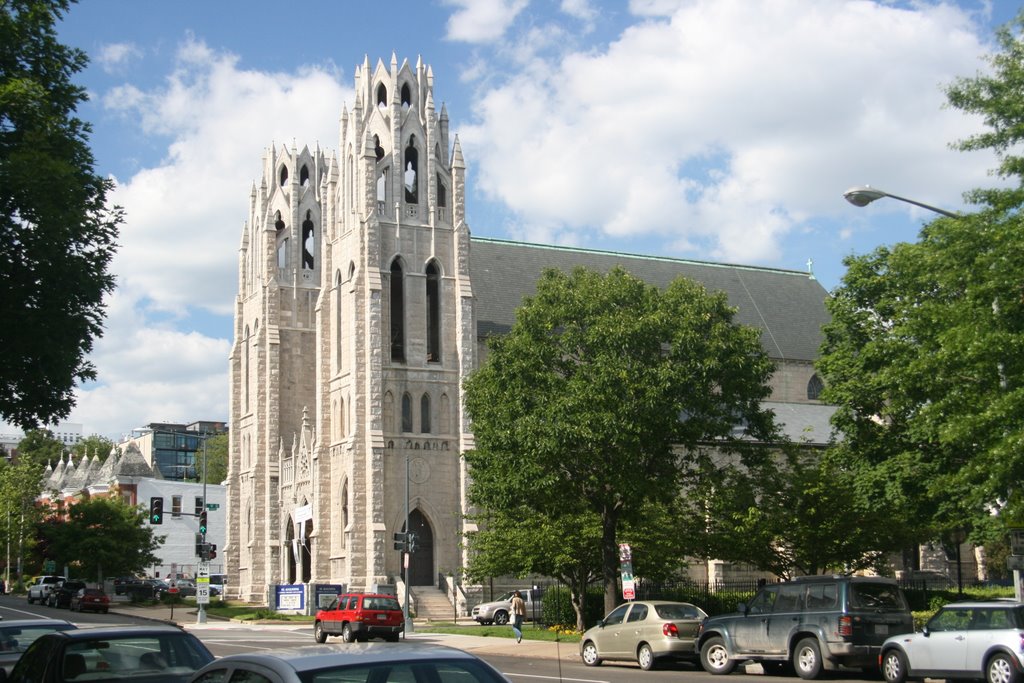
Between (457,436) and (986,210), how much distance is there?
3829 centimetres

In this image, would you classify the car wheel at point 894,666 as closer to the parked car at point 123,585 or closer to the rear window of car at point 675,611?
the rear window of car at point 675,611

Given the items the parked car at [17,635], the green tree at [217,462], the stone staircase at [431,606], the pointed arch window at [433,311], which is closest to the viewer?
the parked car at [17,635]

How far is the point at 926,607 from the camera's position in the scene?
147ft

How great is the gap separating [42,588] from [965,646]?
5699cm

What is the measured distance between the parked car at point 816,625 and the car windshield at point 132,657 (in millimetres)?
13645

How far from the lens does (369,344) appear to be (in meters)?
57.8

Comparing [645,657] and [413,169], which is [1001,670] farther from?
[413,169]

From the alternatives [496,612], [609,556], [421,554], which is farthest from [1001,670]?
[421,554]

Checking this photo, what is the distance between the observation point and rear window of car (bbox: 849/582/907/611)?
22.4 m

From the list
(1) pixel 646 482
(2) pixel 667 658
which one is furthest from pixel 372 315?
(2) pixel 667 658

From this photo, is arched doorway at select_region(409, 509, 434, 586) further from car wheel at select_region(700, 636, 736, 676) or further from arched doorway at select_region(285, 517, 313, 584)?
car wheel at select_region(700, 636, 736, 676)

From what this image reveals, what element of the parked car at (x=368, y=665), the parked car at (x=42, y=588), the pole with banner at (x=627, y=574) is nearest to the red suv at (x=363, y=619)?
the pole with banner at (x=627, y=574)

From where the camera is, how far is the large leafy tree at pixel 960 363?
878 inches

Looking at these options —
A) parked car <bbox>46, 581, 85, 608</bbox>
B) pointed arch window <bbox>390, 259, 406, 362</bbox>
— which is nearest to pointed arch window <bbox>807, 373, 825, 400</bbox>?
pointed arch window <bbox>390, 259, 406, 362</bbox>
